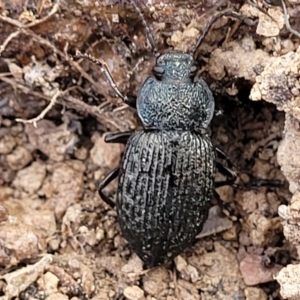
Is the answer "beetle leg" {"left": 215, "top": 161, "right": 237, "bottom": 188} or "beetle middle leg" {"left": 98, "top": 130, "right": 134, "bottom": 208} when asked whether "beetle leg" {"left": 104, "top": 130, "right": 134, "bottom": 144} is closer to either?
"beetle middle leg" {"left": 98, "top": 130, "right": 134, "bottom": 208}

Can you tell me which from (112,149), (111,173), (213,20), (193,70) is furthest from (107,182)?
(213,20)

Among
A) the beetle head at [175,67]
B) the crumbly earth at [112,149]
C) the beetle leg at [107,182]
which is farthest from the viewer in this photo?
the beetle leg at [107,182]

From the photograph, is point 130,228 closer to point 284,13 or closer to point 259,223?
point 259,223

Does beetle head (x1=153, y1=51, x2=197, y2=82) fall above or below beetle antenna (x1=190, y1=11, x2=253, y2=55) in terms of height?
below

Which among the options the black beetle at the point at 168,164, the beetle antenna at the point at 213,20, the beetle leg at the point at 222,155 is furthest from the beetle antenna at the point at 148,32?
the beetle leg at the point at 222,155

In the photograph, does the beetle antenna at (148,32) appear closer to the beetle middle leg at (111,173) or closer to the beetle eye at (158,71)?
the beetle eye at (158,71)

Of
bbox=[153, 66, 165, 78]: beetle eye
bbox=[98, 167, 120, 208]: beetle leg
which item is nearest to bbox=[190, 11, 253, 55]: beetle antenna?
bbox=[153, 66, 165, 78]: beetle eye

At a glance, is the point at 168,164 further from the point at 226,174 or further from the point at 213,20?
the point at 213,20
